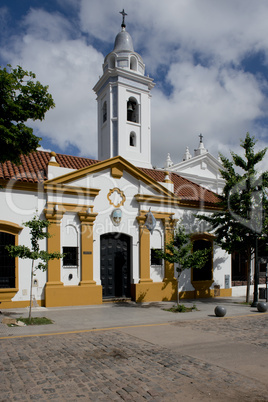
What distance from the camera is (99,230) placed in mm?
16453

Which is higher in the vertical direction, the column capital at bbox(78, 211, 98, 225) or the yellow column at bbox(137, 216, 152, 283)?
the column capital at bbox(78, 211, 98, 225)

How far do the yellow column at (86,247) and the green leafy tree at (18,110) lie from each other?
550 cm

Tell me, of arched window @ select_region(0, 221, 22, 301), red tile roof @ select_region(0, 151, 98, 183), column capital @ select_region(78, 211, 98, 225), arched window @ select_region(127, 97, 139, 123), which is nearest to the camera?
arched window @ select_region(0, 221, 22, 301)

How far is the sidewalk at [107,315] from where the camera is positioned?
10750mm

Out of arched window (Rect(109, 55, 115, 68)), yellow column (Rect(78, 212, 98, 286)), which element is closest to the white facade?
arched window (Rect(109, 55, 115, 68))

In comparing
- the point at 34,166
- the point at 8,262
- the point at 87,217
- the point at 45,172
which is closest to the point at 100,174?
the point at 87,217

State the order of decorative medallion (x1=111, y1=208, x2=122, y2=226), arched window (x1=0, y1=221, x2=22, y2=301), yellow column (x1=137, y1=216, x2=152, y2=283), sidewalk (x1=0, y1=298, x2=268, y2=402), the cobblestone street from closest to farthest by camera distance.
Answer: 1. the cobblestone street
2. sidewalk (x1=0, y1=298, x2=268, y2=402)
3. arched window (x1=0, y1=221, x2=22, y2=301)
4. decorative medallion (x1=111, y1=208, x2=122, y2=226)
5. yellow column (x1=137, y1=216, x2=152, y2=283)

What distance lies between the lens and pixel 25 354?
7.96m

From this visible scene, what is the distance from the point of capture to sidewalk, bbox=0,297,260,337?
10.8m

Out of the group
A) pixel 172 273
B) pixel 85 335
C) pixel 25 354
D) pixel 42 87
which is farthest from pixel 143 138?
pixel 25 354

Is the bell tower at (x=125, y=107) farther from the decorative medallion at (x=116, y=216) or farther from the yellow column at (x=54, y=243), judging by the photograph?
the yellow column at (x=54, y=243)

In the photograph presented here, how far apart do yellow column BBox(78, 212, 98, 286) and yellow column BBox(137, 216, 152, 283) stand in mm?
2648

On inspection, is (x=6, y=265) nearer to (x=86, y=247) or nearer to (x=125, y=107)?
(x=86, y=247)

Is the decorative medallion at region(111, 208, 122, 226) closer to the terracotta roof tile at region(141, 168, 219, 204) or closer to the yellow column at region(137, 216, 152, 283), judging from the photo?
the yellow column at region(137, 216, 152, 283)
